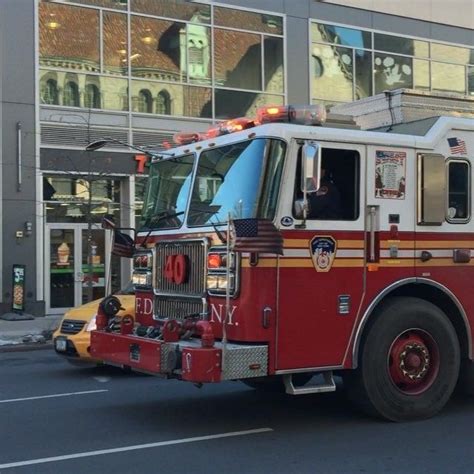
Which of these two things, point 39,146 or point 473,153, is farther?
point 39,146

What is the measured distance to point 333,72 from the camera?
22656 millimetres

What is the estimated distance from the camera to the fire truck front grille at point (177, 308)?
6.80 meters

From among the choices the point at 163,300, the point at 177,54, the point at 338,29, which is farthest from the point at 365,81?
the point at 163,300

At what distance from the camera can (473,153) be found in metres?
7.46

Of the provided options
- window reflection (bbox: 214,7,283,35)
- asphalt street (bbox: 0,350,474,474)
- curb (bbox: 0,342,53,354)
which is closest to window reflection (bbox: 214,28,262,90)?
window reflection (bbox: 214,7,283,35)

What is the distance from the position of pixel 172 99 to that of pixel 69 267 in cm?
535

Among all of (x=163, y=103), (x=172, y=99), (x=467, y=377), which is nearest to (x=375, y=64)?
(x=172, y=99)

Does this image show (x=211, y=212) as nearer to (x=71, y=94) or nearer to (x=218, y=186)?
(x=218, y=186)

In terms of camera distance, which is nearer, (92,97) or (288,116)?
(288,116)

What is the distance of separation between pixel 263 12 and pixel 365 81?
4.04 m

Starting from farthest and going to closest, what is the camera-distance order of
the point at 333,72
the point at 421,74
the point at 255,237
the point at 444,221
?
1. the point at 421,74
2. the point at 333,72
3. the point at 444,221
4. the point at 255,237

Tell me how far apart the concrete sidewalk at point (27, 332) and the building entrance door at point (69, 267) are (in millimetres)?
1170

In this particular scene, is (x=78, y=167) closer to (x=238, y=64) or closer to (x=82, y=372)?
(x=238, y=64)

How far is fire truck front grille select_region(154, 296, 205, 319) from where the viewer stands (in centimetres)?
680
